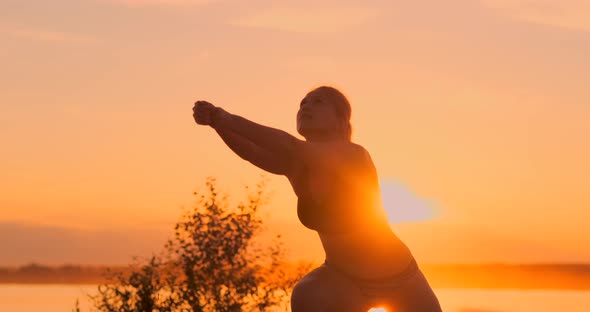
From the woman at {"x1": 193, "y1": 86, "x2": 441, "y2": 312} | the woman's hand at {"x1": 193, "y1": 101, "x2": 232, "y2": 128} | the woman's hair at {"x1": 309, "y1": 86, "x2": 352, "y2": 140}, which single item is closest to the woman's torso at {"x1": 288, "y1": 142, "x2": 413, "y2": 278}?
the woman at {"x1": 193, "y1": 86, "x2": 441, "y2": 312}

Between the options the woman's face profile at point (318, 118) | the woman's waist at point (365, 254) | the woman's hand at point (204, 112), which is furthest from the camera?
the woman's face profile at point (318, 118)

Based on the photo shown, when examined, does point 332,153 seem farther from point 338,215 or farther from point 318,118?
point 338,215

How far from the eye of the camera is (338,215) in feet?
28.2

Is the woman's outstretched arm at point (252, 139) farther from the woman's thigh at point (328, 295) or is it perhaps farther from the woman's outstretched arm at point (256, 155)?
the woman's thigh at point (328, 295)

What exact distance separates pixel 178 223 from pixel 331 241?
10.5 m

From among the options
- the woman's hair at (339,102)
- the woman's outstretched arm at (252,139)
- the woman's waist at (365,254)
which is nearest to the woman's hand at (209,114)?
the woman's outstretched arm at (252,139)

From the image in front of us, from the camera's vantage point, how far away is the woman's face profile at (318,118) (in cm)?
880

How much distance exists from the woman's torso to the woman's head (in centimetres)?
13

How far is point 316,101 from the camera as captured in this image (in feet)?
29.2

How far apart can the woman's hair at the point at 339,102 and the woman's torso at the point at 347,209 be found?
0.67 ft

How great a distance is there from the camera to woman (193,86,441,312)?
28.1 feet

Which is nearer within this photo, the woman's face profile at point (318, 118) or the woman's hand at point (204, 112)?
the woman's hand at point (204, 112)

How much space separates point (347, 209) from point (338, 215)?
8 centimetres

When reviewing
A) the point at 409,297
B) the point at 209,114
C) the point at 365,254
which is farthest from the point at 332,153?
the point at 409,297
